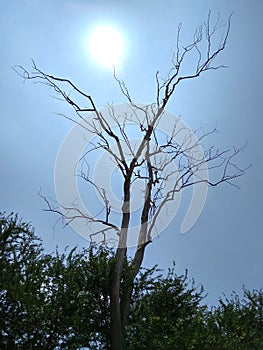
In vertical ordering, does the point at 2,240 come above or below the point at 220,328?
above

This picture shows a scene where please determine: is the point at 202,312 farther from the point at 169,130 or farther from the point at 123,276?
the point at 169,130

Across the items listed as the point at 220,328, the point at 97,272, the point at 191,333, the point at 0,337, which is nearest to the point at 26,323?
the point at 0,337

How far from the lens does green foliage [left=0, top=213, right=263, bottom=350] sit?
14938 millimetres

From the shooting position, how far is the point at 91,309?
16.5 metres

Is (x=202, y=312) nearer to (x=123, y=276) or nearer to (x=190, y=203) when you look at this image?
(x=123, y=276)

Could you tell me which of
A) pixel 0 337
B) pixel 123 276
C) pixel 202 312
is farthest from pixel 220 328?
pixel 0 337

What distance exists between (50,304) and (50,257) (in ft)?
6.97

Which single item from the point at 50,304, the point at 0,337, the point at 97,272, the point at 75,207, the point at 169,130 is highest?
the point at 169,130

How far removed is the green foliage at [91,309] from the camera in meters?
14.9

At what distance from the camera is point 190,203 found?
65.0ft

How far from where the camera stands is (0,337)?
48.9ft

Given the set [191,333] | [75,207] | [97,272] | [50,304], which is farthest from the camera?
[75,207]

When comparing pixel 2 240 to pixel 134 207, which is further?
pixel 134 207

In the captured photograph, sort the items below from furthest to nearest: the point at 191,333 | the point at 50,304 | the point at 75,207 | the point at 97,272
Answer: the point at 75,207 < the point at 97,272 < the point at 50,304 < the point at 191,333
